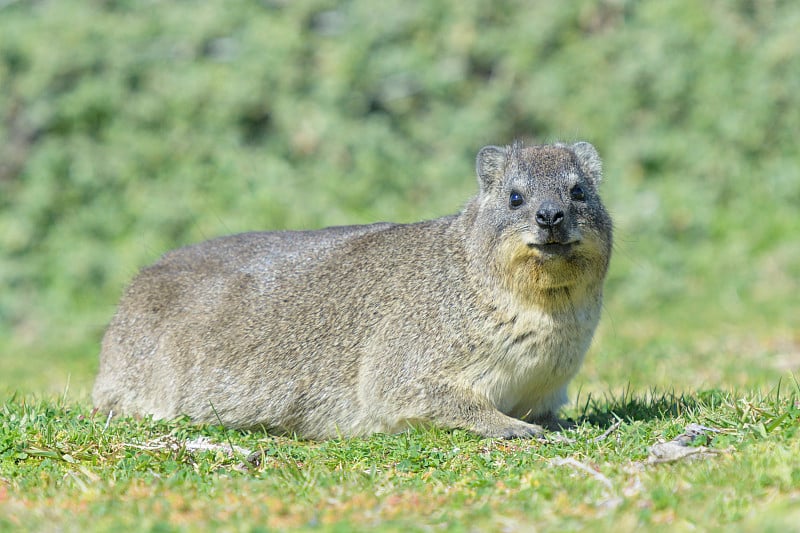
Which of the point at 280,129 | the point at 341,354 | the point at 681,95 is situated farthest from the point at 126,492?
the point at 681,95

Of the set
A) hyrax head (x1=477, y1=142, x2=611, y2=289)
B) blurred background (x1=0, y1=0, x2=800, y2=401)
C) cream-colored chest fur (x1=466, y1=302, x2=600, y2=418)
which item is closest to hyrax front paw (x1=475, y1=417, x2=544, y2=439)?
cream-colored chest fur (x1=466, y1=302, x2=600, y2=418)

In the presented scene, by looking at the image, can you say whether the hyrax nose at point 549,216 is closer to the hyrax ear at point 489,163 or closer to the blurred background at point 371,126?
the hyrax ear at point 489,163

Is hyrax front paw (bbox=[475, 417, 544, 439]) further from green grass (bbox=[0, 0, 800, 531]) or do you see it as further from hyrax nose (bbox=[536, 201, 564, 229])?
green grass (bbox=[0, 0, 800, 531])

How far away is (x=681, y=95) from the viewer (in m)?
16.2

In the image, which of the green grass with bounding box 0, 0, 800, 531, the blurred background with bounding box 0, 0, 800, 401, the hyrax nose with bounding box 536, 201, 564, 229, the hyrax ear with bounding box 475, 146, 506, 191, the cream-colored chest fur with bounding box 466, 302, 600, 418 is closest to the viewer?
the hyrax nose with bounding box 536, 201, 564, 229

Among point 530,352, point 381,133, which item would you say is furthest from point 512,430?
point 381,133

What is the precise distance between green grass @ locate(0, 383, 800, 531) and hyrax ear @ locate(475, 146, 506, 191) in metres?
1.76

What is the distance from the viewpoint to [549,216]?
22.3 ft

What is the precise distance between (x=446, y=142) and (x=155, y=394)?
335 inches

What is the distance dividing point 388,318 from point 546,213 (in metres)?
1.54

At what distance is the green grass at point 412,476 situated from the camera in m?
4.99

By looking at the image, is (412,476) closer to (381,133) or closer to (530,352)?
(530,352)

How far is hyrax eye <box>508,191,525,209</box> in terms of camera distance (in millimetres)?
7218

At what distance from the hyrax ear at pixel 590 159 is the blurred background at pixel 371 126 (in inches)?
248
